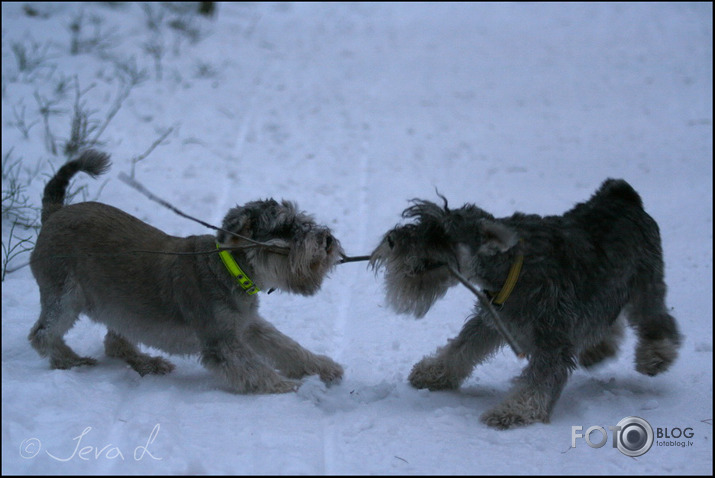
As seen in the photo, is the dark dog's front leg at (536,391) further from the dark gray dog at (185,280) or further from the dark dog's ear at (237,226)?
the dark dog's ear at (237,226)

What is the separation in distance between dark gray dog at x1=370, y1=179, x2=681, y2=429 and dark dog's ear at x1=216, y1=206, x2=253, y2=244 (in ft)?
3.26

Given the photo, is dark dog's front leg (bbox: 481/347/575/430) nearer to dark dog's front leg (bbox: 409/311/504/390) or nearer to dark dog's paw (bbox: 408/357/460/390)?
dark dog's front leg (bbox: 409/311/504/390)

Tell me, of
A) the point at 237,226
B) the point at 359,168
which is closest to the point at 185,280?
the point at 237,226

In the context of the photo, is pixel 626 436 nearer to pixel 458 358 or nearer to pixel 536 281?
pixel 536 281

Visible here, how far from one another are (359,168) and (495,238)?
18.2 ft

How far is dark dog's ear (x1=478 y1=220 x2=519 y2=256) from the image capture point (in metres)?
4.15

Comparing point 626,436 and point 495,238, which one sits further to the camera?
point 495,238

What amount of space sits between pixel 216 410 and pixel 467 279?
2.04 m

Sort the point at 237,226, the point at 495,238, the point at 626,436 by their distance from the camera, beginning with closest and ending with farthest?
the point at 626,436 < the point at 495,238 < the point at 237,226

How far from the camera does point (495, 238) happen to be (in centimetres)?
424

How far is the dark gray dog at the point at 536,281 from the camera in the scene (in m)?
4.41

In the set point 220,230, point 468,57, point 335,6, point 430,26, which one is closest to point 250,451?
point 220,230

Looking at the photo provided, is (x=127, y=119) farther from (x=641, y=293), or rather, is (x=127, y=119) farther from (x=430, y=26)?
(x=430, y=26)

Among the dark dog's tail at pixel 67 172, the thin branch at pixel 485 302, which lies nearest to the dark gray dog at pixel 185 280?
the dark dog's tail at pixel 67 172
